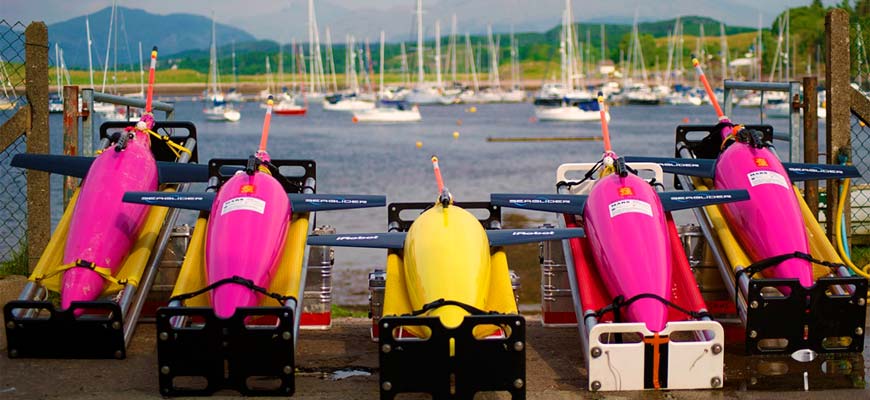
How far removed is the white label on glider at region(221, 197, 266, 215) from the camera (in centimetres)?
798

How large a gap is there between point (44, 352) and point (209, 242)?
145cm

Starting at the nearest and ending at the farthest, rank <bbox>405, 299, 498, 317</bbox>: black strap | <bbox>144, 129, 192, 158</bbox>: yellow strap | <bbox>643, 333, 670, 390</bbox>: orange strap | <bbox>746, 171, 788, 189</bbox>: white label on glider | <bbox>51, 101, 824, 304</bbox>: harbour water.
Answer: <bbox>405, 299, 498, 317</bbox>: black strap, <bbox>643, 333, 670, 390</bbox>: orange strap, <bbox>746, 171, 788, 189</bbox>: white label on glider, <bbox>144, 129, 192, 158</bbox>: yellow strap, <bbox>51, 101, 824, 304</bbox>: harbour water

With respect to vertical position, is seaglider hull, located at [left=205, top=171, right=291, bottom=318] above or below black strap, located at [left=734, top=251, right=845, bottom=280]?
above

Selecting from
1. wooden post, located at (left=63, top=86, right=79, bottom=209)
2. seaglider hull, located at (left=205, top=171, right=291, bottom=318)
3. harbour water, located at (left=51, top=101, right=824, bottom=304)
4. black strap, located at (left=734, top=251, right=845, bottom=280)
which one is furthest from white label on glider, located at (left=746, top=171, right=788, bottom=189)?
harbour water, located at (left=51, top=101, right=824, bottom=304)

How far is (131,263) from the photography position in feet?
28.0

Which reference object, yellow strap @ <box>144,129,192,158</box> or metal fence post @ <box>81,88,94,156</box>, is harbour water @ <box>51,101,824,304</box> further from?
metal fence post @ <box>81,88,94,156</box>

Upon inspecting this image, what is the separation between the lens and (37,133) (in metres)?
10.0

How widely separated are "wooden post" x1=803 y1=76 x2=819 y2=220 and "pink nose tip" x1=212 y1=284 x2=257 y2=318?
5.79 m

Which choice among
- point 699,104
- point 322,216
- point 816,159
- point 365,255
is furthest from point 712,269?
point 699,104

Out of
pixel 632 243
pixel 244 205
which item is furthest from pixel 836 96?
pixel 244 205

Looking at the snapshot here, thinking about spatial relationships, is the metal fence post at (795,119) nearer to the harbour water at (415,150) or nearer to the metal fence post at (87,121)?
the metal fence post at (87,121)

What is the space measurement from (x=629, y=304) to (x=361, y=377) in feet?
6.47

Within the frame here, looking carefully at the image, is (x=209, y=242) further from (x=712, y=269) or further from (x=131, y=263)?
(x=712, y=269)

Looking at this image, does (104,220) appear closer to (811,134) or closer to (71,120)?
(71,120)
